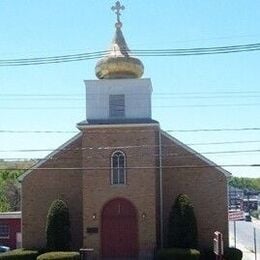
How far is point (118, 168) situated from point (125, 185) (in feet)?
3.07

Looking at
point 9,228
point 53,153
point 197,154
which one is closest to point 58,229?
point 53,153

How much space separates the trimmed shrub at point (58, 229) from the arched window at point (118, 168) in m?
3.08

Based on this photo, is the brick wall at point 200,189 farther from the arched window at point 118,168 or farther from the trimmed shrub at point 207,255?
the arched window at point 118,168

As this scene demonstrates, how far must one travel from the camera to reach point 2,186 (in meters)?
81.0

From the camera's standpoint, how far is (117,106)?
33.4m

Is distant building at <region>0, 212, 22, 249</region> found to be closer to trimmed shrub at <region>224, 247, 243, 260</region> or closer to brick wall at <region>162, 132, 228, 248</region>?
brick wall at <region>162, 132, 228, 248</region>

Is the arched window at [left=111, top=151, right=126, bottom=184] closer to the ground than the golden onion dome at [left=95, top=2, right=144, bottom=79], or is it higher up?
closer to the ground

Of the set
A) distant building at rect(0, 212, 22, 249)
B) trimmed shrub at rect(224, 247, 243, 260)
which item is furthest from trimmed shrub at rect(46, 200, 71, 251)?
distant building at rect(0, 212, 22, 249)

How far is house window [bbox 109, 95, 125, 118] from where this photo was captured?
33.1 meters

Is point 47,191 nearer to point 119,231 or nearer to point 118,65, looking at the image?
point 119,231

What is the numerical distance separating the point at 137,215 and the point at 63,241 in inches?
156

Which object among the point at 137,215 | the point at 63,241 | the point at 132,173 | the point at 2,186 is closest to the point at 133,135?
the point at 132,173

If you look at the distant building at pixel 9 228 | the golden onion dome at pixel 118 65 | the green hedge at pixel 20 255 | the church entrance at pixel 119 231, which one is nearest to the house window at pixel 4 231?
the distant building at pixel 9 228

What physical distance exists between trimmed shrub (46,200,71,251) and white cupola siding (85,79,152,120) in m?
5.07
